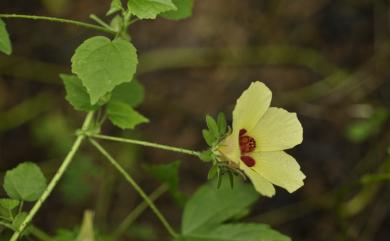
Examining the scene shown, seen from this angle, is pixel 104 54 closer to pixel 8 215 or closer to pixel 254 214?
pixel 8 215

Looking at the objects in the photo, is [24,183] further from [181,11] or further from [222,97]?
[222,97]

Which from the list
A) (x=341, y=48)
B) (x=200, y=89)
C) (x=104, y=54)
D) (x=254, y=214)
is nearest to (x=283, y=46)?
(x=341, y=48)

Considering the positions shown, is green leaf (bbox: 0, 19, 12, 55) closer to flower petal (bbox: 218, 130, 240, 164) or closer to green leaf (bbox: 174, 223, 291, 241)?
flower petal (bbox: 218, 130, 240, 164)

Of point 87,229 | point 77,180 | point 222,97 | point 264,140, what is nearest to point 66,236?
point 87,229

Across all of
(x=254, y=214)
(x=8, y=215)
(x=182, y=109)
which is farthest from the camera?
(x=182, y=109)

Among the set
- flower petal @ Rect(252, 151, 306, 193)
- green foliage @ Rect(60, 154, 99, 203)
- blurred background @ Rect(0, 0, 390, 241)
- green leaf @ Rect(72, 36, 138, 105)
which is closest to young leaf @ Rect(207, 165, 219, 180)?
flower petal @ Rect(252, 151, 306, 193)

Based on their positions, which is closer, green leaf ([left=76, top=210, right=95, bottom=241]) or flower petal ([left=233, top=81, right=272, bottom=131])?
flower petal ([left=233, top=81, right=272, bottom=131])
